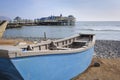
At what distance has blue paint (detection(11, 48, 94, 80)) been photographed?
6.02 m

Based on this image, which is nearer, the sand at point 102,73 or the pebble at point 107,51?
the sand at point 102,73

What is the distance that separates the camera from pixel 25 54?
19.3 feet

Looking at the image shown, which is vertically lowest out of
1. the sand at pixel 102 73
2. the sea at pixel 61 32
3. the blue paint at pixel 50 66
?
the sea at pixel 61 32

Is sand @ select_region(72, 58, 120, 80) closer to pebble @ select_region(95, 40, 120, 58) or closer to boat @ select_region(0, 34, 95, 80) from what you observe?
boat @ select_region(0, 34, 95, 80)

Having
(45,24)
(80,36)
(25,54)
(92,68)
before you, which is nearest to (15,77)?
(25,54)

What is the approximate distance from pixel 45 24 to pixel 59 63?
3603 inches

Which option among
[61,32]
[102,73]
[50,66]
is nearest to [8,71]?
[50,66]

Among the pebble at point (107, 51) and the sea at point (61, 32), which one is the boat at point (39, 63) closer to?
the pebble at point (107, 51)

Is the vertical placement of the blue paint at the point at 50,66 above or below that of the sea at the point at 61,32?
above

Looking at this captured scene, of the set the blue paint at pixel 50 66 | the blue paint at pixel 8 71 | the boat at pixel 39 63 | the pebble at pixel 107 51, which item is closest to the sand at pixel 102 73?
the boat at pixel 39 63

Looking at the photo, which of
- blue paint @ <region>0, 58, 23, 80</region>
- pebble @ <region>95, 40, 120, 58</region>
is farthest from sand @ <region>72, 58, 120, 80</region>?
pebble @ <region>95, 40, 120, 58</region>

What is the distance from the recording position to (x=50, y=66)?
6.81 m

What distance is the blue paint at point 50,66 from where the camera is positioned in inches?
237

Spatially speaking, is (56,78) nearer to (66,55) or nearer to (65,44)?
(66,55)
